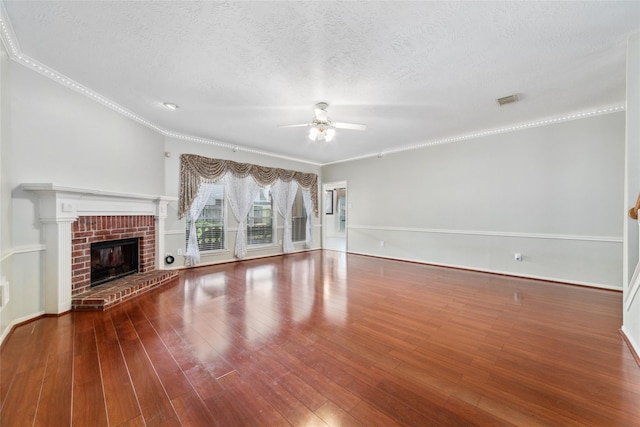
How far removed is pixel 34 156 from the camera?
2.60 metres

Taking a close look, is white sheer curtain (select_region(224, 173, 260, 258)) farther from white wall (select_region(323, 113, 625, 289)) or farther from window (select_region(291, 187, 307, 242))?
white wall (select_region(323, 113, 625, 289))

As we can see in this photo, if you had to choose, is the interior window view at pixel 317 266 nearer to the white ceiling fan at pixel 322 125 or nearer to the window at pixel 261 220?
the white ceiling fan at pixel 322 125

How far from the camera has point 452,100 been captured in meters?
3.32

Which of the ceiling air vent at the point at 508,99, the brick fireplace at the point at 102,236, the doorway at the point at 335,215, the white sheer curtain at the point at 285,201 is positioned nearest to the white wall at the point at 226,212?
the white sheer curtain at the point at 285,201

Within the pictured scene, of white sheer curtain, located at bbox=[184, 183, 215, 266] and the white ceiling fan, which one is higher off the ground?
the white ceiling fan

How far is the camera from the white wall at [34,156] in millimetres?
2344

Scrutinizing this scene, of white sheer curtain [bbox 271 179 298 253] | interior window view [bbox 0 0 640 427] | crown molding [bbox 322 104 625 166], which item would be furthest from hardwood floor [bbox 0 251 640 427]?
white sheer curtain [bbox 271 179 298 253]

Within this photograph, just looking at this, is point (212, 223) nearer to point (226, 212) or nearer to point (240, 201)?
point (226, 212)

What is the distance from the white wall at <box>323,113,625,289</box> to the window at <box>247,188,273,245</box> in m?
2.70

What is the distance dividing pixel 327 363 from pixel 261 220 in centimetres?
468

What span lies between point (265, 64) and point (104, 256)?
3523 millimetres

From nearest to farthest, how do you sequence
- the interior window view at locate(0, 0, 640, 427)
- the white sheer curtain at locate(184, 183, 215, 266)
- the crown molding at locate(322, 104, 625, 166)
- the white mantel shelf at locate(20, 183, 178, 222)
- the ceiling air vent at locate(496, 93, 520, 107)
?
the interior window view at locate(0, 0, 640, 427), the white mantel shelf at locate(20, 183, 178, 222), the ceiling air vent at locate(496, 93, 520, 107), the crown molding at locate(322, 104, 625, 166), the white sheer curtain at locate(184, 183, 215, 266)

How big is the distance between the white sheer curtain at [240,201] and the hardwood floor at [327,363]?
230 cm

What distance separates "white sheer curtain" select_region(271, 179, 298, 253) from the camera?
636 centimetres
